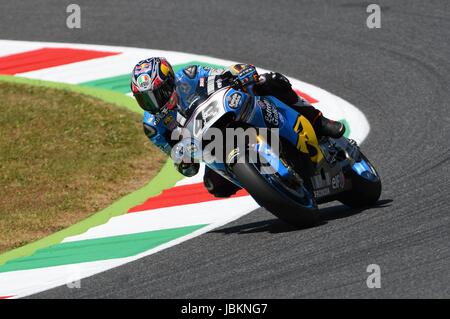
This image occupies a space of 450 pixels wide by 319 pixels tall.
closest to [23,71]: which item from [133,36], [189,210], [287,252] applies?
[133,36]

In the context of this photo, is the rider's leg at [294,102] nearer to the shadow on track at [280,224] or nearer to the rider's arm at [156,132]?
the shadow on track at [280,224]

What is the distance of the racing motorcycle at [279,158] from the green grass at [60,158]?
238 cm

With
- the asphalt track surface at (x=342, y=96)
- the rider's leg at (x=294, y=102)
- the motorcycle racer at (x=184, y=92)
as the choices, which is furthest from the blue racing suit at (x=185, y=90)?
the asphalt track surface at (x=342, y=96)

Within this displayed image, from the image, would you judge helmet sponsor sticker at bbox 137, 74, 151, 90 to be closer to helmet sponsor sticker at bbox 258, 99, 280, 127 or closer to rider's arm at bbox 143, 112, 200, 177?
rider's arm at bbox 143, 112, 200, 177

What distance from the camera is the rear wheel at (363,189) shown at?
9320 mm

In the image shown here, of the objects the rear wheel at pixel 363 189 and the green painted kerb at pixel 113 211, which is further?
the green painted kerb at pixel 113 211

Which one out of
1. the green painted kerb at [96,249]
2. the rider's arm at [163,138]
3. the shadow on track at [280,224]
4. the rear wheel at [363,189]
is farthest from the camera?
the rear wheel at [363,189]

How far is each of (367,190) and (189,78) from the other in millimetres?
1774

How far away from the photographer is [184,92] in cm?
881

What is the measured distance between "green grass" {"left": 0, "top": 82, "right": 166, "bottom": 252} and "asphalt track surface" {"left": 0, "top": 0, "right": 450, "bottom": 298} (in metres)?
1.90

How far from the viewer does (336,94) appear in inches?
519

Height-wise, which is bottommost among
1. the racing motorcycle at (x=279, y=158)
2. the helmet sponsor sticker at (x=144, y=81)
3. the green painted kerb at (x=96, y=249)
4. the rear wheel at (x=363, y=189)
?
the green painted kerb at (x=96, y=249)

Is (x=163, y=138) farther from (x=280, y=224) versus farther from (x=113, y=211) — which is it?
(x=113, y=211)

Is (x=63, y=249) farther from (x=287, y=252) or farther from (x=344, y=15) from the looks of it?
(x=344, y=15)
